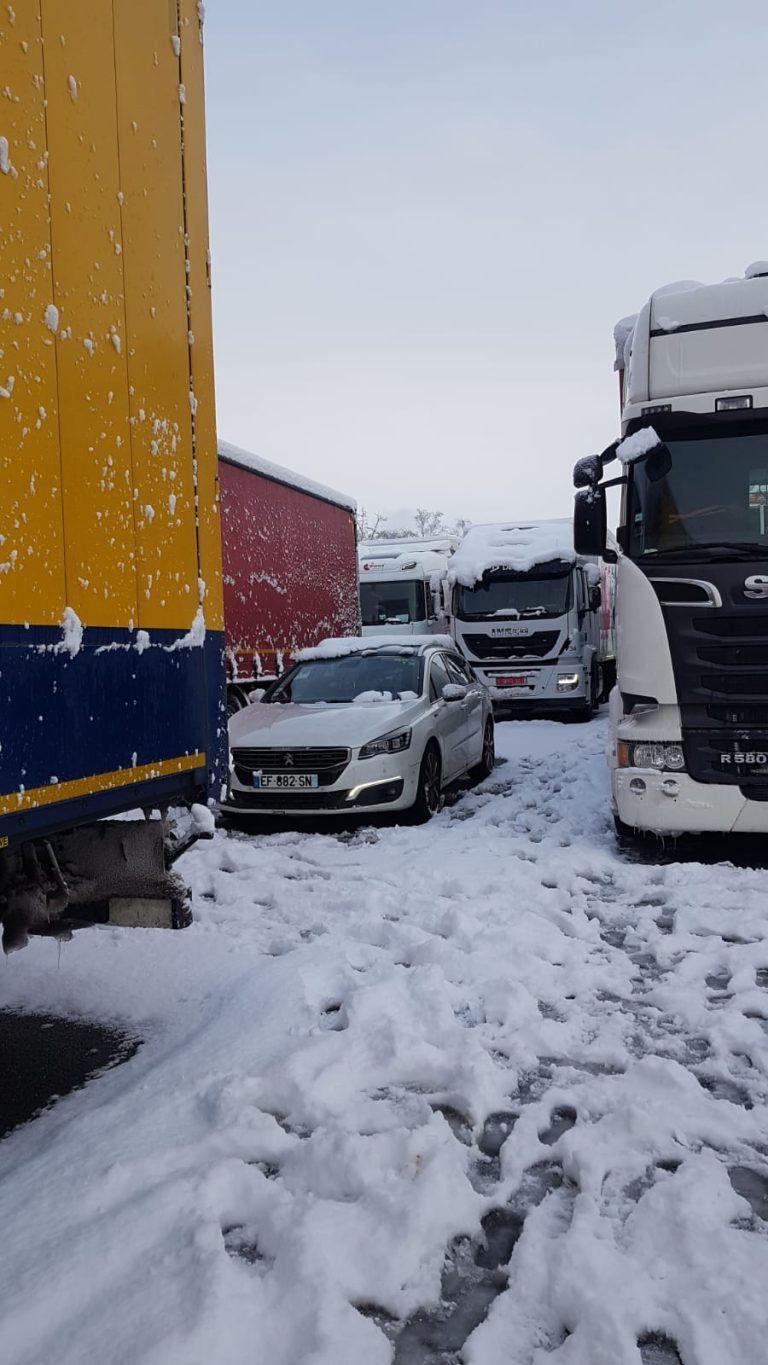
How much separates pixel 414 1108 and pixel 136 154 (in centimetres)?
329

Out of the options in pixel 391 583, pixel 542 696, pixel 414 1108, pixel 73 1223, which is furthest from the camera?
pixel 391 583

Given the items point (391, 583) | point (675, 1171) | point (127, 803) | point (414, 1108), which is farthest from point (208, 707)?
point (391, 583)

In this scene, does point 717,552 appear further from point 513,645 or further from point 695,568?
point 513,645

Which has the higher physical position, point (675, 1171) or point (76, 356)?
point (76, 356)

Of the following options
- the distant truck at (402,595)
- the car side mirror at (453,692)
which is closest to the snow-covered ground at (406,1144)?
the car side mirror at (453,692)

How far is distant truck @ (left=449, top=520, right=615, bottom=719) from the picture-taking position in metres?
16.3

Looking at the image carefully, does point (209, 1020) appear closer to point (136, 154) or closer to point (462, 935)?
point (462, 935)

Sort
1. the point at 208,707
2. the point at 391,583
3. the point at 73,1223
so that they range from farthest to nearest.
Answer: the point at 391,583 < the point at 208,707 < the point at 73,1223

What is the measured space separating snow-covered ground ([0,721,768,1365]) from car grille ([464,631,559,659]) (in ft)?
34.4

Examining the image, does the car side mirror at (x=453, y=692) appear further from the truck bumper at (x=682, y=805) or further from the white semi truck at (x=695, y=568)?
the truck bumper at (x=682, y=805)

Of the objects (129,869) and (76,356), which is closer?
(76,356)

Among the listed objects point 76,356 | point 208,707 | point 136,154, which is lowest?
point 208,707

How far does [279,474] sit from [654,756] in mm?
7350

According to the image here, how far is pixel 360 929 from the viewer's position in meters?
5.41
